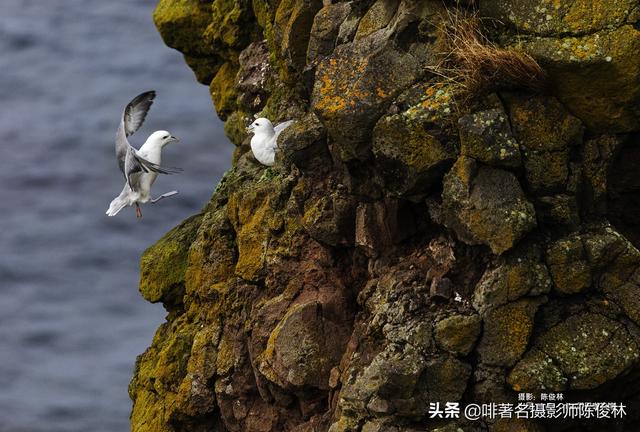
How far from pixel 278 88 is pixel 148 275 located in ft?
7.74

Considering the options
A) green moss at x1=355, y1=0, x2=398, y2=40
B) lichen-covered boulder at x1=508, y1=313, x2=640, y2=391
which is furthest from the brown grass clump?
lichen-covered boulder at x1=508, y1=313, x2=640, y2=391

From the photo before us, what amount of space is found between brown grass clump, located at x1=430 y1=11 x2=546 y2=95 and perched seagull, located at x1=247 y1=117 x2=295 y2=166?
8.65ft

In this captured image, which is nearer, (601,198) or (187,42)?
(601,198)

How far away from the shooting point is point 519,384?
413 inches

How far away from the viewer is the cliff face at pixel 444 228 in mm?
10609

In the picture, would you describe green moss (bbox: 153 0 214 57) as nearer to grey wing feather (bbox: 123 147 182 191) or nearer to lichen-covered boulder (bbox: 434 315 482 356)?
grey wing feather (bbox: 123 147 182 191)

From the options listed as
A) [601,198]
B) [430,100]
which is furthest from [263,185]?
[601,198]

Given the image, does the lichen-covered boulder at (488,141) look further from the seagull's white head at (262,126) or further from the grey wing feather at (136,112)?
the grey wing feather at (136,112)

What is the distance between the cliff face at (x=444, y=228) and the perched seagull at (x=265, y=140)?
719 mm

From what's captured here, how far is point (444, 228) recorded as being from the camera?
11.2 metres

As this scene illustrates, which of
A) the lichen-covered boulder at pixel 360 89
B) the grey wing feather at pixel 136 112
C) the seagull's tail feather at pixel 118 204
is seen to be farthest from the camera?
the grey wing feather at pixel 136 112

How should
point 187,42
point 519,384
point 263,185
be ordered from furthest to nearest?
point 187,42 < point 263,185 < point 519,384

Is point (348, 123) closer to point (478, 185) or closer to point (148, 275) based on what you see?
point (478, 185)

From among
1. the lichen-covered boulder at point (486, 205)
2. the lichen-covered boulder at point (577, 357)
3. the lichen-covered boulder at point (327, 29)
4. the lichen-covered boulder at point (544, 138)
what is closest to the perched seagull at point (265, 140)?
the lichen-covered boulder at point (327, 29)
